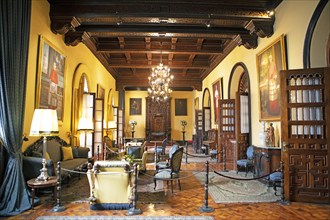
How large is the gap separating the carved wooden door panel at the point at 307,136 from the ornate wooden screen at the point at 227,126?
4.15 metres

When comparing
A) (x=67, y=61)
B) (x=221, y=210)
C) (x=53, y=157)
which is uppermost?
(x=67, y=61)

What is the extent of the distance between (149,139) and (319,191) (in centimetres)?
1451

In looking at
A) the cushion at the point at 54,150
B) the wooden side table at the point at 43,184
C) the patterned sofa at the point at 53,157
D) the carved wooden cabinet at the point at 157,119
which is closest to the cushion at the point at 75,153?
the patterned sofa at the point at 53,157

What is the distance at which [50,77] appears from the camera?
596 centimetres

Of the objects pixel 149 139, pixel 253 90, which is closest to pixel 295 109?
pixel 253 90

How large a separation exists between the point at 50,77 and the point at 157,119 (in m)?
13.2

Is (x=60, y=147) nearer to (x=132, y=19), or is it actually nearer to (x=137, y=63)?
(x=132, y=19)

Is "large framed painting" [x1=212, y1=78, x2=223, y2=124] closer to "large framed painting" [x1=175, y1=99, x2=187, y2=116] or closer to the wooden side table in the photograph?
"large framed painting" [x1=175, y1=99, x2=187, y2=116]

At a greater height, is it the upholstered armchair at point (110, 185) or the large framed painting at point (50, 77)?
the large framed painting at point (50, 77)

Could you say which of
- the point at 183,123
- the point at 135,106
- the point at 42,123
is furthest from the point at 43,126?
the point at 183,123

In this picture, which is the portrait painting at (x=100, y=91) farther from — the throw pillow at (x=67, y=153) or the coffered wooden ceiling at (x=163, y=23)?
the throw pillow at (x=67, y=153)

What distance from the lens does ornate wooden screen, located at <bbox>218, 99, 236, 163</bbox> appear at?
8953mm

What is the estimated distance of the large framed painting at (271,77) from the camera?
5830 mm

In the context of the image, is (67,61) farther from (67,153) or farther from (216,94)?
(216,94)
